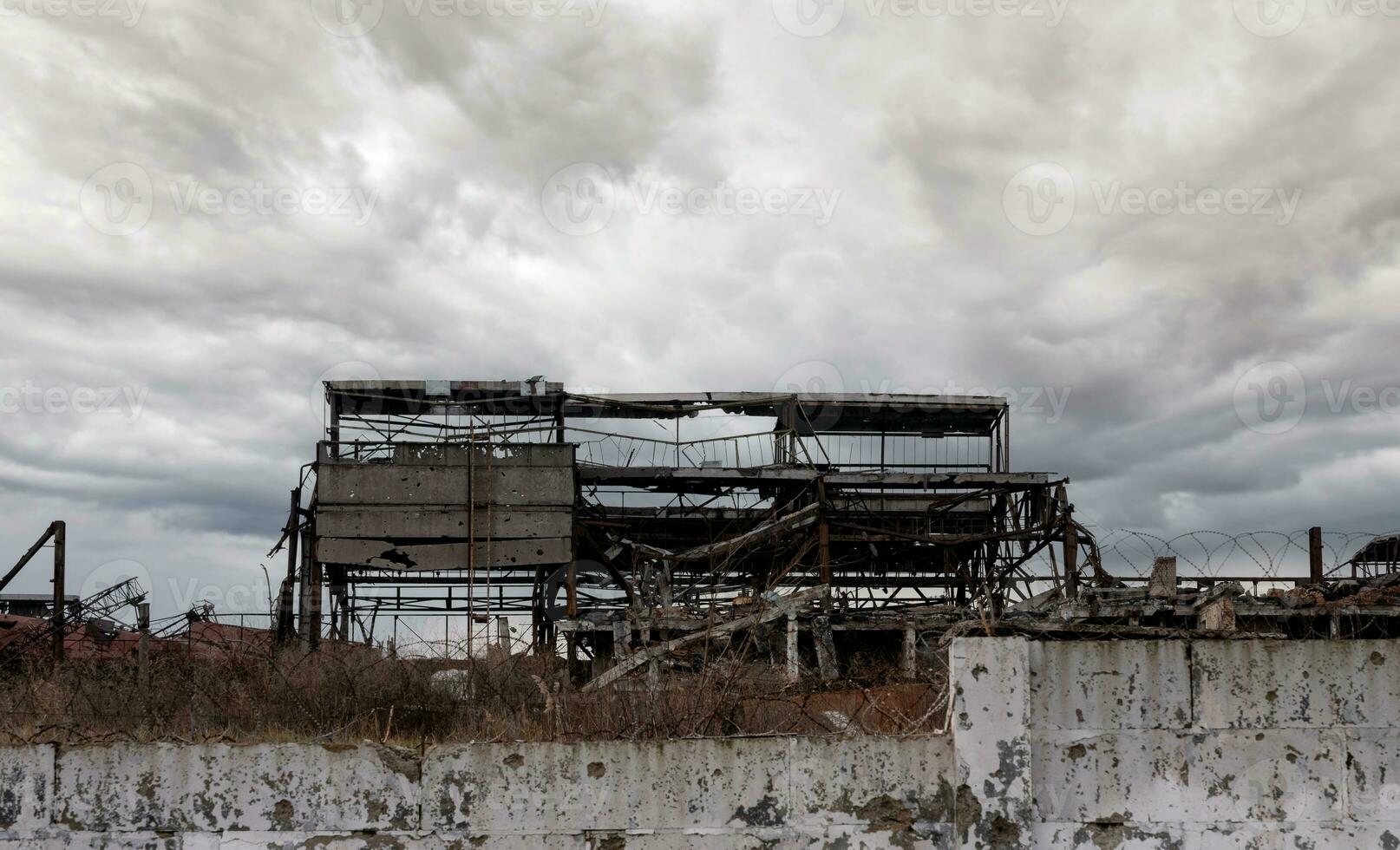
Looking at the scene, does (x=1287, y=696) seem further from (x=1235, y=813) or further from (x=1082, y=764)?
(x=1082, y=764)

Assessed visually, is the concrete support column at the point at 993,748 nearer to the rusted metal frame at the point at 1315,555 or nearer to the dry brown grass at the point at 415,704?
the dry brown grass at the point at 415,704

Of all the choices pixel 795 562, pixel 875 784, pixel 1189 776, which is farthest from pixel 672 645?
pixel 1189 776

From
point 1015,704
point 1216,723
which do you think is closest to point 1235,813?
point 1216,723

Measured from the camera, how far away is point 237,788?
5.89m

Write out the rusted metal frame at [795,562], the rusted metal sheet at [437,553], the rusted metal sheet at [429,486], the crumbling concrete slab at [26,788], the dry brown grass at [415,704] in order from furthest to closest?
the rusted metal sheet at [429,486]
the rusted metal sheet at [437,553]
the rusted metal frame at [795,562]
the dry brown grass at [415,704]
the crumbling concrete slab at [26,788]

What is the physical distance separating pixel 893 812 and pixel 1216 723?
71.9 inches

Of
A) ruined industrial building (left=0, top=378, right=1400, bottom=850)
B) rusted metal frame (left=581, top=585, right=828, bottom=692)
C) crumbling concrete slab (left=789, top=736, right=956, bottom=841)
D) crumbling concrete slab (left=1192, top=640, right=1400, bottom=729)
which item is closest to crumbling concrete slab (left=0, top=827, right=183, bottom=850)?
ruined industrial building (left=0, top=378, right=1400, bottom=850)

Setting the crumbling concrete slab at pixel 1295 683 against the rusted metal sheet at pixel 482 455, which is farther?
the rusted metal sheet at pixel 482 455

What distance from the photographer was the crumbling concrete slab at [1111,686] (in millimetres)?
5809

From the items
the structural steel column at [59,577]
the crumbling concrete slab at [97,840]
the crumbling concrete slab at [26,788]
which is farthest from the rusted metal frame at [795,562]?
the crumbling concrete slab at [26,788]

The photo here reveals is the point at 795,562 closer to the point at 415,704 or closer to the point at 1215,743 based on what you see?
the point at 415,704

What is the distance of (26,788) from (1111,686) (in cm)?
604

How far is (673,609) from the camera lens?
19.1 metres

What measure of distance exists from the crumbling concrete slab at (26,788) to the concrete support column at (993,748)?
Answer: 5023mm
